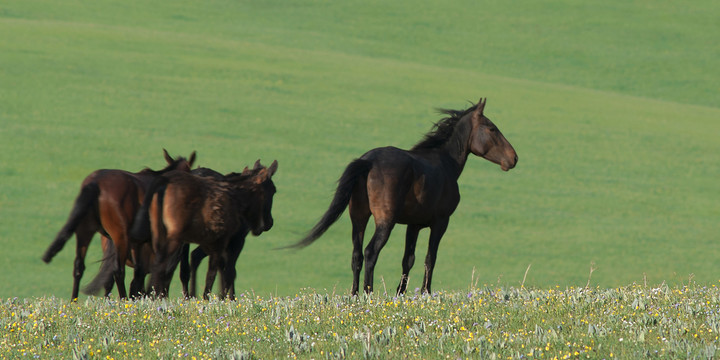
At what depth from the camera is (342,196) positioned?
11.0 metres

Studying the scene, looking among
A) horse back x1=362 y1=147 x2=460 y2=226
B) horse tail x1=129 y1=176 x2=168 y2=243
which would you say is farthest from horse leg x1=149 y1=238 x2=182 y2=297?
horse back x1=362 y1=147 x2=460 y2=226

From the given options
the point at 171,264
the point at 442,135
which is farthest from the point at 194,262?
the point at 442,135

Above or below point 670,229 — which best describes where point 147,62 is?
above

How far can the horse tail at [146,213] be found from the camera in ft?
36.5

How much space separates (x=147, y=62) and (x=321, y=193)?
1719 cm

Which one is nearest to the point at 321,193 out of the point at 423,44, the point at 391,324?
the point at 391,324

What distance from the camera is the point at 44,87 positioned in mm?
38875

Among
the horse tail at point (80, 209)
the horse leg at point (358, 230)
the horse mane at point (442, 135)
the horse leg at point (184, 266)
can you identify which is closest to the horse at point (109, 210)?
the horse tail at point (80, 209)

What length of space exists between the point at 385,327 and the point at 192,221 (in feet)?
14.4

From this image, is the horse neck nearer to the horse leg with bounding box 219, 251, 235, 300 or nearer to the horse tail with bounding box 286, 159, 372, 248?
the horse tail with bounding box 286, 159, 372, 248

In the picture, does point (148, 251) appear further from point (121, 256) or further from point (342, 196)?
point (342, 196)

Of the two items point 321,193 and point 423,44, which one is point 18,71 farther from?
point 423,44

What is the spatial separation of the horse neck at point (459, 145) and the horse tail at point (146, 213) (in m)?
3.70

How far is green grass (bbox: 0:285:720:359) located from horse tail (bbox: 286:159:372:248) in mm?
1768
